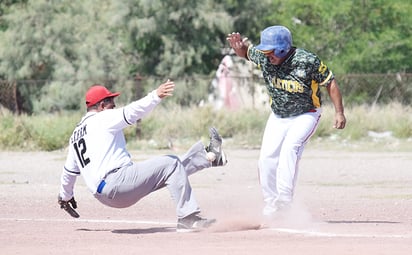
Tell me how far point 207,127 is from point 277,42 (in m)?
16.5

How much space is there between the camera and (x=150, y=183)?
1038 cm

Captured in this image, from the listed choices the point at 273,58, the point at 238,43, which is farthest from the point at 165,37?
the point at 273,58

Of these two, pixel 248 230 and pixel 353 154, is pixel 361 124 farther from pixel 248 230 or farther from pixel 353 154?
pixel 248 230

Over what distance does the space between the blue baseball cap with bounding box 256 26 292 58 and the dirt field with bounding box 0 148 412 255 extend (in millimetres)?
1666

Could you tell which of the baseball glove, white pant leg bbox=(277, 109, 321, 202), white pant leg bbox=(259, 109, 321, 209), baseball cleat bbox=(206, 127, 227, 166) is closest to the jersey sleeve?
white pant leg bbox=(259, 109, 321, 209)

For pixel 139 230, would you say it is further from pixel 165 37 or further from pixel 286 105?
pixel 165 37

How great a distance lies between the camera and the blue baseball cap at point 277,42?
11.0m

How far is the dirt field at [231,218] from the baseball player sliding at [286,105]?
16.4 inches

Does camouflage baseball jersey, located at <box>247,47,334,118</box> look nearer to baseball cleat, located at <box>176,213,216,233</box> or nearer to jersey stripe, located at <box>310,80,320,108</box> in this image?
jersey stripe, located at <box>310,80,320,108</box>

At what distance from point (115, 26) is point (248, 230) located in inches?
1084

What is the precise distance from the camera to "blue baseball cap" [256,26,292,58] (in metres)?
11.0

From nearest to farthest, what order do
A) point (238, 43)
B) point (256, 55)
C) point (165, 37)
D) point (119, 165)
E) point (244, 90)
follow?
point (119, 165) → point (256, 55) → point (238, 43) → point (244, 90) → point (165, 37)

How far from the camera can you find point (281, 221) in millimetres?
11297

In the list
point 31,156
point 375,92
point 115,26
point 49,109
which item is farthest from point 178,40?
point 31,156
